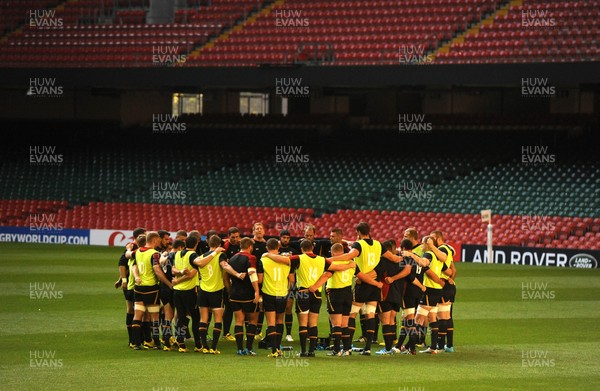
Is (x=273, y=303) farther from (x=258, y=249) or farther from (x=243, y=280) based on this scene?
(x=258, y=249)

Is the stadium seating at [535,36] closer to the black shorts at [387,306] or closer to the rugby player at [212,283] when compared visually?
the black shorts at [387,306]

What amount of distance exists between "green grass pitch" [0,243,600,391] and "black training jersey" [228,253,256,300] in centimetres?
95

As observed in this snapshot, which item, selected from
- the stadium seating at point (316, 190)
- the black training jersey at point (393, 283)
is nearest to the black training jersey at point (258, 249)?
the black training jersey at point (393, 283)

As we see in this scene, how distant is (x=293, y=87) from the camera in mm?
42156

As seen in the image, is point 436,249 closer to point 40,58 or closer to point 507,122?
point 507,122

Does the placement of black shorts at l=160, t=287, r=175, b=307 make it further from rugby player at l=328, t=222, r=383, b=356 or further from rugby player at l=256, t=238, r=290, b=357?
rugby player at l=328, t=222, r=383, b=356

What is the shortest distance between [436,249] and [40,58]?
31.8 meters

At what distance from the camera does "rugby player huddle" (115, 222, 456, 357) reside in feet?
52.1

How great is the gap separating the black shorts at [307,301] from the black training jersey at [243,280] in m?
0.74

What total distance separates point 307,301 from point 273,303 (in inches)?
20.7

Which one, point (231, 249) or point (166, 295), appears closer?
point (166, 295)

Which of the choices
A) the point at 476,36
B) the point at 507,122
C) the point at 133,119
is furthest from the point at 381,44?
the point at 133,119

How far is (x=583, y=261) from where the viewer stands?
33.0 metres

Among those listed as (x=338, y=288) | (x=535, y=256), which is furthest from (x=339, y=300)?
(x=535, y=256)
